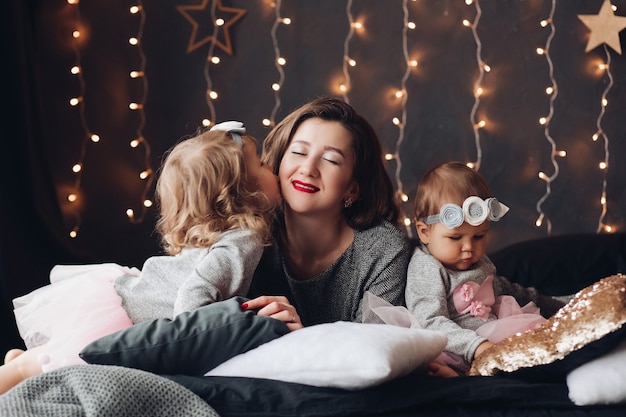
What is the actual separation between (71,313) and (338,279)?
2.36ft

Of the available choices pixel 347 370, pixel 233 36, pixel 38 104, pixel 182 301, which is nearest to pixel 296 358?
pixel 347 370

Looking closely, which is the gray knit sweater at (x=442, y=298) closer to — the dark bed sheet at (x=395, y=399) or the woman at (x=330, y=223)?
the woman at (x=330, y=223)

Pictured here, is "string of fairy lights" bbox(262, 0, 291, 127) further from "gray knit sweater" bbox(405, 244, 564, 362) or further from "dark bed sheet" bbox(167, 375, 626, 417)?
"dark bed sheet" bbox(167, 375, 626, 417)

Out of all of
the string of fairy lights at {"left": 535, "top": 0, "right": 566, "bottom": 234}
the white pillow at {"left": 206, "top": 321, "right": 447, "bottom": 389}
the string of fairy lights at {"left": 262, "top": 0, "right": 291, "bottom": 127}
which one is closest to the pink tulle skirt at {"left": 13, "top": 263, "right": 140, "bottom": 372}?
the white pillow at {"left": 206, "top": 321, "right": 447, "bottom": 389}

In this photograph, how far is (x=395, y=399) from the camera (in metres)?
1.49

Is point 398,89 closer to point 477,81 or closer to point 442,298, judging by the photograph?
point 477,81

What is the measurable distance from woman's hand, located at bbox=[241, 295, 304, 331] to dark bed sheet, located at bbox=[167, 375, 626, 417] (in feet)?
0.78

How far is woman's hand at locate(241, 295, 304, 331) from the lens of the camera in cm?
177

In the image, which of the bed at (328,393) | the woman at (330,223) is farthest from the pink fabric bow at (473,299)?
the bed at (328,393)

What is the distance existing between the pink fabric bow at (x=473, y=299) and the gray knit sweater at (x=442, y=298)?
0.01 metres

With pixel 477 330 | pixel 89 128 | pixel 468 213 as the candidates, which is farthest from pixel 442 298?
pixel 89 128

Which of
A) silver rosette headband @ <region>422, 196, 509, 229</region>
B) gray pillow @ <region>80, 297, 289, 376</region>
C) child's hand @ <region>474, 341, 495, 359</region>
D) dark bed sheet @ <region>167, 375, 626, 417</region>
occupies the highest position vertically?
silver rosette headband @ <region>422, 196, 509, 229</region>

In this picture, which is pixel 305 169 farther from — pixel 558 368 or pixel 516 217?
pixel 516 217

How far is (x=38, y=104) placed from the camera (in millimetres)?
3164
